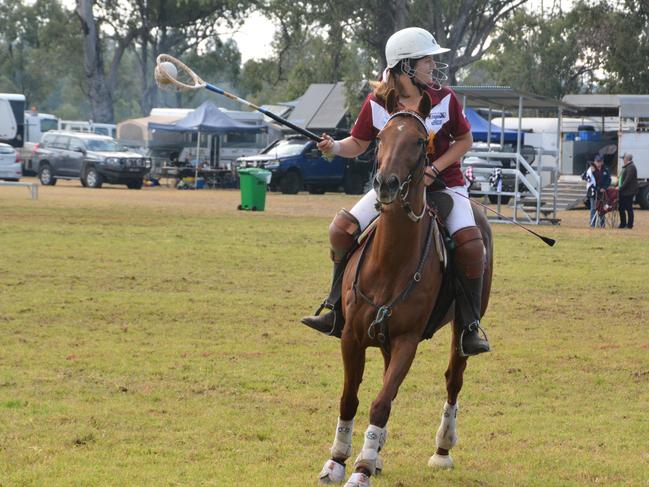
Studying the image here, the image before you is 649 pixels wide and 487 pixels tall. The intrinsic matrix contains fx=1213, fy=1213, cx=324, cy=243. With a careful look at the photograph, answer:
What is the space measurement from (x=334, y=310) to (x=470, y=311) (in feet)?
2.82

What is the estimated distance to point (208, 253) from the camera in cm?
2102

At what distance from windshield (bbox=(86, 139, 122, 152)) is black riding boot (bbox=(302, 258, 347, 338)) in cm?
4183

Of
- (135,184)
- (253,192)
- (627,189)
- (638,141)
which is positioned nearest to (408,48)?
(627,189)

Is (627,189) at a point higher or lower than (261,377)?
higher

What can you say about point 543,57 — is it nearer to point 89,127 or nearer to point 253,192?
point 89,127

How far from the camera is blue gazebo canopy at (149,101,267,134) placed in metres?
51.0

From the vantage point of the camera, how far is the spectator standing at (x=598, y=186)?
100ft

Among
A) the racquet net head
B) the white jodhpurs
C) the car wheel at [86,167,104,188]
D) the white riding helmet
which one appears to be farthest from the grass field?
the car wheel at [86,167,104,188]

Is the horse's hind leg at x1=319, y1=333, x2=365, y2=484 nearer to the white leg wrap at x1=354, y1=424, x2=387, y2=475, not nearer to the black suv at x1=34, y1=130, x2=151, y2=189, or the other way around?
the white leg wrap at x1=354, y1=424, x2=387, y2=475

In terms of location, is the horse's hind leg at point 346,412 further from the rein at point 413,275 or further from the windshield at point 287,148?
the windshield at point 287,148

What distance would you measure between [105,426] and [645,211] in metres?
33.1

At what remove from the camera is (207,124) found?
51.2m

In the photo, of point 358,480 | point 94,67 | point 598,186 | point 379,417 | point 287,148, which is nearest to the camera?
point 358,480

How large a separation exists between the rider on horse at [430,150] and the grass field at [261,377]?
3.30ft
